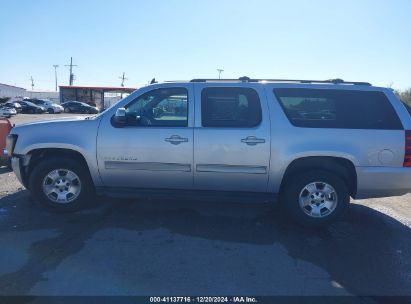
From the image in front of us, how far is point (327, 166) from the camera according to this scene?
4723 millimetres

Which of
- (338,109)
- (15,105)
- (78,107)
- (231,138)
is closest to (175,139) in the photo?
(231,138)

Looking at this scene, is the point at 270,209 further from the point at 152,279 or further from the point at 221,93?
the point at 152,279

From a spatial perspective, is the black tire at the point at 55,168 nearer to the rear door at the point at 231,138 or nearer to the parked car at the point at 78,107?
the rear door at the point at 231,138

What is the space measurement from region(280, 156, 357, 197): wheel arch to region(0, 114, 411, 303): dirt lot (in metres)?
0.78

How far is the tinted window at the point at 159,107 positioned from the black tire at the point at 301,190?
5.99 feet

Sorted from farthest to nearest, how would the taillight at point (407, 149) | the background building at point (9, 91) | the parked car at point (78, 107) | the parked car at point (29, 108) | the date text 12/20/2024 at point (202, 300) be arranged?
the background building at point (9, 91) → the parked car at point (78, 107) → the parked car at point (29, 108) → the taillight at point (407, 149) → the date text 12/20/2024 at point (202, 300)

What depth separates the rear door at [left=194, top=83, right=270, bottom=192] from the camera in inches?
183

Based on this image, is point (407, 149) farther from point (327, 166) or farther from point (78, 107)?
point (78, 107)

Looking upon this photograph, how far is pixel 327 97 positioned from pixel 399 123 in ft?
3.21

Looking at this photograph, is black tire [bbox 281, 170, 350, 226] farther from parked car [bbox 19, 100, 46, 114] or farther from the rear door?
parked car [bbox 19, 100, 46, 114]

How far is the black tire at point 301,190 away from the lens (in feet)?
15.4

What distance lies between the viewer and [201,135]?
15.4 ft

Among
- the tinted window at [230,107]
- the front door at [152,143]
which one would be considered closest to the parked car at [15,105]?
the front door at [152,143]

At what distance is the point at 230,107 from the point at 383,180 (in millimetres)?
2255
